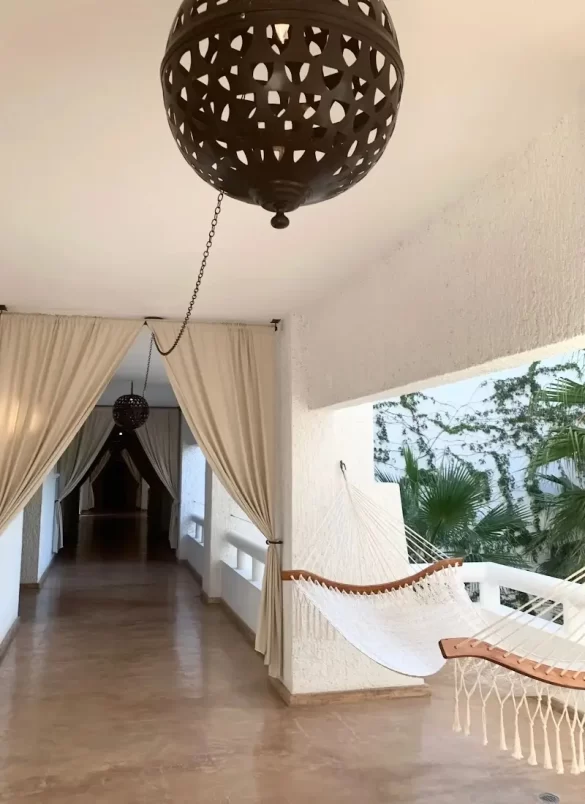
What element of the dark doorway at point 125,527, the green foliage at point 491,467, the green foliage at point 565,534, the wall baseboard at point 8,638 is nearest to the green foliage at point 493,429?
the green foliage at point 491,467

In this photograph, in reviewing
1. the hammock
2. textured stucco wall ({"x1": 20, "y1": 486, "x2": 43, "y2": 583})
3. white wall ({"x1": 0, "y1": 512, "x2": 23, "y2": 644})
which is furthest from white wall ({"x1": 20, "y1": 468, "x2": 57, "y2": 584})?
the hammock

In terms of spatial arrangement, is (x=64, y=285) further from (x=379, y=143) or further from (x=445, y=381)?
(x=379, y=143)

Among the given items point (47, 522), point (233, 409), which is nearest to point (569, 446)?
point (233, 409)

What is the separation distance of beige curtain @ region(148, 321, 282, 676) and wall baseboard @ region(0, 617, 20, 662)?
5.92ft

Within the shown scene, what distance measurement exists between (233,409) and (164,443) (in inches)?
217

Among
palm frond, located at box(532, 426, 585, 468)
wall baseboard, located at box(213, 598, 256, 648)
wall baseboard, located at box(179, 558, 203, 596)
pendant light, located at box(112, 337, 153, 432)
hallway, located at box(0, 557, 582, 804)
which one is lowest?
hallway, located at box(0, 557, 582, 804)

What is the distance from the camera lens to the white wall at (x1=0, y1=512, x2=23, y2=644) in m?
4.31

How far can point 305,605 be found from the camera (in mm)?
3248

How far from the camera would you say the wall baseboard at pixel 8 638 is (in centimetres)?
412

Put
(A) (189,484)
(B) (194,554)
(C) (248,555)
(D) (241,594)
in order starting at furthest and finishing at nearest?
(A) (189,484)
(B) (194,554)
(C) (248,555)
(D) (241,594)

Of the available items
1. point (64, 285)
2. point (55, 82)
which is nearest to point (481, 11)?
point (55, 82)

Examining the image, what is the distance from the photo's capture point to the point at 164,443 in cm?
902

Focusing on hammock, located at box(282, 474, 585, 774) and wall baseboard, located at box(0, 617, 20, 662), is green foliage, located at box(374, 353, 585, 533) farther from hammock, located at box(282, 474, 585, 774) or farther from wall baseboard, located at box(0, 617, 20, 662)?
wall baseboard, located at box(0, 617, 20, 662)

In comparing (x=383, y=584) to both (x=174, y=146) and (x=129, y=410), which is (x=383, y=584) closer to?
(x=174, y=146)
